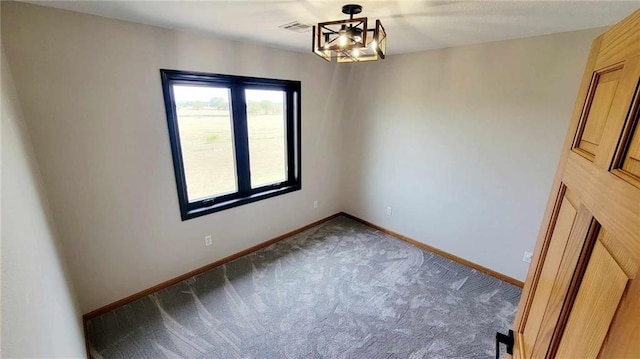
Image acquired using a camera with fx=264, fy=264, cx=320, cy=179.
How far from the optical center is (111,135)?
2.10m

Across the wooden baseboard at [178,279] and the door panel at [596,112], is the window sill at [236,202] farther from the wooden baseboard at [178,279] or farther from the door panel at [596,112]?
the door panel at [596,112]

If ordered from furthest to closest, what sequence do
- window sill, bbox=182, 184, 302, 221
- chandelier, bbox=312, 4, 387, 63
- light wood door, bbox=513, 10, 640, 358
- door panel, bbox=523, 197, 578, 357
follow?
window sill, bbox=182, 184, 302, 221 < chandelier, bbox=312, 4, 387, 63 < door panel, bbox=523, 197, 578, 357 < light wood door, bbox=513, 10, 640, 358

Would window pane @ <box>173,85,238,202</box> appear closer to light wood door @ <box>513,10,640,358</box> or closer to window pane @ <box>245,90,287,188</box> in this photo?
window pane @ <box>245,90,287,188</box>

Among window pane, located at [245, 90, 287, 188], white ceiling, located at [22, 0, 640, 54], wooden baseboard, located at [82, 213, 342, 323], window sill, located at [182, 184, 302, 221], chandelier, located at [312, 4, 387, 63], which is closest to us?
chandelier, located at [312, 4, 387, 63]

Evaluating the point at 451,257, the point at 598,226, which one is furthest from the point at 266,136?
the point at 598,226

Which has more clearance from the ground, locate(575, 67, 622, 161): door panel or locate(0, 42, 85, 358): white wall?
locate(575, 67, 622, 161): door panel

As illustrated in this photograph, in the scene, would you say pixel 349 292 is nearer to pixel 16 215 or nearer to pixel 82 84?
pixel 16 215

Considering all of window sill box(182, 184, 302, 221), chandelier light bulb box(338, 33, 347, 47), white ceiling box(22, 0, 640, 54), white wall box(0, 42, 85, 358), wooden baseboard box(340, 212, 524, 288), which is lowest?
wooden baseboard box(340, 212, 524, 288)

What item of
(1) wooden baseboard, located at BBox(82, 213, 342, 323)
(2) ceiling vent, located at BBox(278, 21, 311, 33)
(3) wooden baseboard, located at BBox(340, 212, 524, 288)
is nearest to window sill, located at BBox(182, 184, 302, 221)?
(1) wooden baseboard, located at BBox(82, 213, 342, 323)

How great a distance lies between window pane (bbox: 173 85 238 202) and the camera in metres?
2.52

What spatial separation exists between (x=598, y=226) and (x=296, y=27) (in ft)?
7.24

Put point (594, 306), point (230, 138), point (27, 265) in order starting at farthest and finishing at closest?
point (230, 138), point (27, 265), point (594, 306)

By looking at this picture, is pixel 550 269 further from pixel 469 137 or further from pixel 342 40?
pixel 469 137

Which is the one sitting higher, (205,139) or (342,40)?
(342,40)
